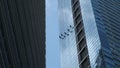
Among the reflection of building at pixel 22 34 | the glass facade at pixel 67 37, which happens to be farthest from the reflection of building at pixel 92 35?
the reflection of building at pixel 22 34

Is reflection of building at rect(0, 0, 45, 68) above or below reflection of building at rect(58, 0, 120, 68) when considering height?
above

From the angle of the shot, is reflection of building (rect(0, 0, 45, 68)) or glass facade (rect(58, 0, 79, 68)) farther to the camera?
glass facade (rect(58, 0, 79, 68))

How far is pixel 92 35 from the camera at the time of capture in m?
86.7

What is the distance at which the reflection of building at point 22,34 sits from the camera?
50.9 meters

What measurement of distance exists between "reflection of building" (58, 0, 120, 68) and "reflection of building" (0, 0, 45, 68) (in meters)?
9.31

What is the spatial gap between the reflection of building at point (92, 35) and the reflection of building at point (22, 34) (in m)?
9.31

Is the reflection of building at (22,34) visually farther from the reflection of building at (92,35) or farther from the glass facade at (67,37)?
the reflection of building at (92,35)

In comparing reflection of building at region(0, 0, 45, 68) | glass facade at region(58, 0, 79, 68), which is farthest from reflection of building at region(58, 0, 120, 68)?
reflection of building at region(0, 0, 45, 68)

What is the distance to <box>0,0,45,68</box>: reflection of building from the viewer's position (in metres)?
50.9

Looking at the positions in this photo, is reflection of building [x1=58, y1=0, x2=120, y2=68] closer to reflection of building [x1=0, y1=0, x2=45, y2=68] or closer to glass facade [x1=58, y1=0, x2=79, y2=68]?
glass facade [x1=58, y1=0, x2=79, y2=68]

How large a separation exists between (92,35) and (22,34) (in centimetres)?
2574

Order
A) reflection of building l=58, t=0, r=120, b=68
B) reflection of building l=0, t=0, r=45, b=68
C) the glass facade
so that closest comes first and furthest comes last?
reflection of building l=0, t=0, r=45, b=68, reflection of building l=58, t=0, r=120, b=68, the glass facade

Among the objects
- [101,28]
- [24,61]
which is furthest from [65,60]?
[24,61]

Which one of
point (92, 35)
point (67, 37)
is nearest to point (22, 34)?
point (92, 35)
